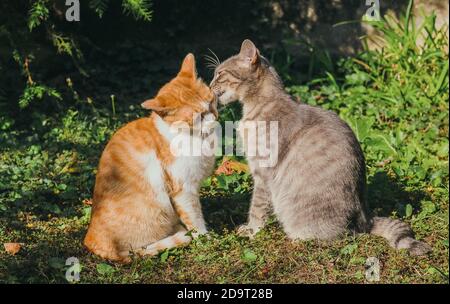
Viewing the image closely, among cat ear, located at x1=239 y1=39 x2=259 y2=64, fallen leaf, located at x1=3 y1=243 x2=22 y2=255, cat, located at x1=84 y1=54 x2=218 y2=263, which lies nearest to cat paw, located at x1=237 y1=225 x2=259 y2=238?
cat, located at x1=84 y1=54 x2=218 y2=263

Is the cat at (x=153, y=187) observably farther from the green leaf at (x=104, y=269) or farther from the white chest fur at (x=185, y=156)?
the green leaf at (x=104, y=269)

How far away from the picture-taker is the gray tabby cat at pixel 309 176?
4.71 m

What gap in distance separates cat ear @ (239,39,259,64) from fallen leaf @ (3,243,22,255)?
2.18 m

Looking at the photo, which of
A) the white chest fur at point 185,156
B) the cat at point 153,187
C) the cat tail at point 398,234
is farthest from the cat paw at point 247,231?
the cat tail at point 398,234

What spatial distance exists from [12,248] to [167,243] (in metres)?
1.09

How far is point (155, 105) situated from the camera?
4.54 m

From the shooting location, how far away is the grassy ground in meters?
4.43

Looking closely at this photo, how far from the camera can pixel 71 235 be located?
5.03 meters

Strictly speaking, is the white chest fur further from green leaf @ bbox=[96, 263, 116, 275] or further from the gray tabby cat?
green leaf @ bbox=[96, 263, 116, 275]

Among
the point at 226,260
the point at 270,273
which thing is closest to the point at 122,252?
the point at 226,260

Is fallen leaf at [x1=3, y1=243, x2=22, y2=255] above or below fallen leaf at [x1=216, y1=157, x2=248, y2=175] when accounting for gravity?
below

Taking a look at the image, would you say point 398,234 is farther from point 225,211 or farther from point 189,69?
point 189,69
